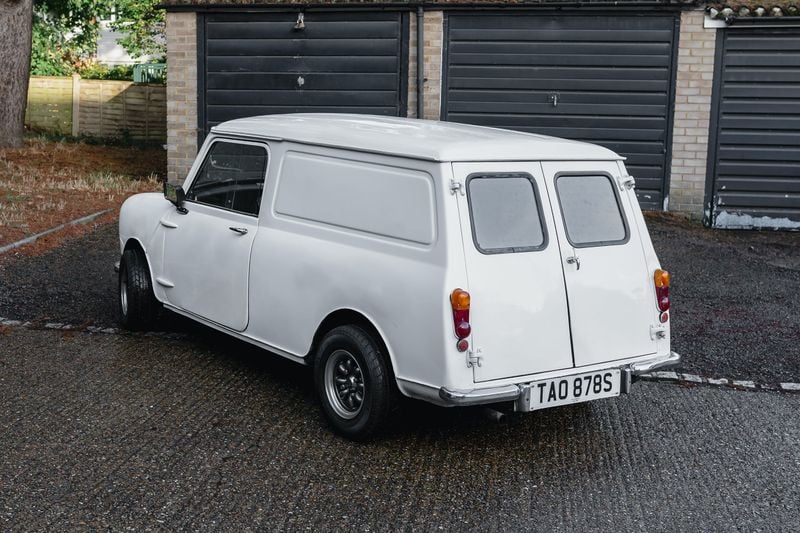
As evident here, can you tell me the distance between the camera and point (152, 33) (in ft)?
100

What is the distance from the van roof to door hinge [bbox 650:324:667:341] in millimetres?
1007

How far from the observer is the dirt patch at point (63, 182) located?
478 inches

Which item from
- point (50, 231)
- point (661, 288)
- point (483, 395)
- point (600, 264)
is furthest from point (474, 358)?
point (50, 231)

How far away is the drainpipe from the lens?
14.9 meters

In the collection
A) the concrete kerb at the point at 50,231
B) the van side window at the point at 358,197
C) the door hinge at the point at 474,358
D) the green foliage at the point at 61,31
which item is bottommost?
the concrete kerb at the point at 50,231

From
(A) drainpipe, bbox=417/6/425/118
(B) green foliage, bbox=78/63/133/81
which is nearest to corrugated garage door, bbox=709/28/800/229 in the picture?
(A) drainpipe, bbox=417/6/425/118

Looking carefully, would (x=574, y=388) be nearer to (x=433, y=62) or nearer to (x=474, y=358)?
(x=474, y=358)

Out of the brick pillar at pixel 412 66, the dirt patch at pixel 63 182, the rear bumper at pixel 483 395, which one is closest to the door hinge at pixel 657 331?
the rear bumper at pixel 483 395

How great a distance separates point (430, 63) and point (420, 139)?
9.85 metres

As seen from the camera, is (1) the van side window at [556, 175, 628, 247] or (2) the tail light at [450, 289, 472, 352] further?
(1) the van side window at [556, 175, 628, 247]

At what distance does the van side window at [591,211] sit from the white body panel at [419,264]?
7 cm

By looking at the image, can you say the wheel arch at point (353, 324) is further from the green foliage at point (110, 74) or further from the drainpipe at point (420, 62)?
the green foliage at point (110, 74)

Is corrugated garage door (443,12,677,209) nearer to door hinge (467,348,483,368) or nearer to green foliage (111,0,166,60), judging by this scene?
door hinge (467,348,483,368)

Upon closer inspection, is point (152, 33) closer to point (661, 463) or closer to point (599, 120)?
point (599, 120)
